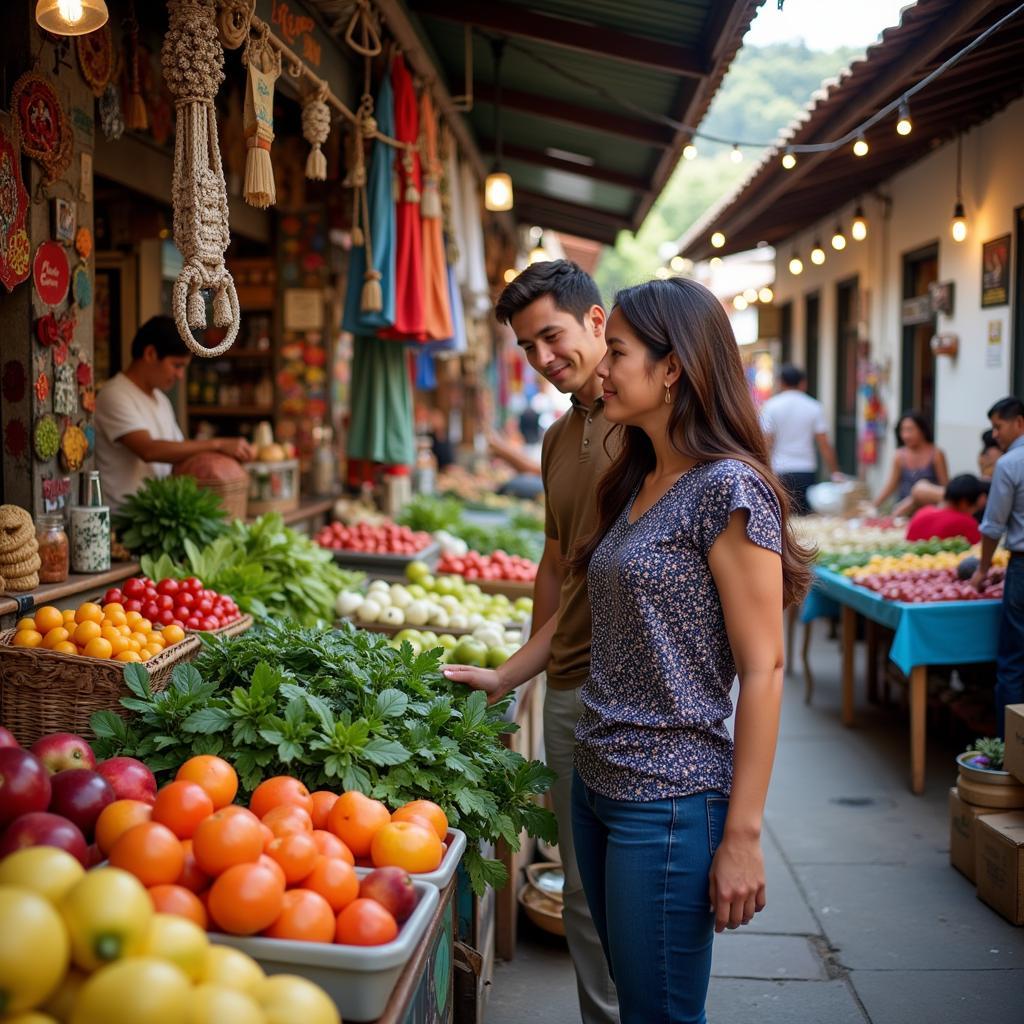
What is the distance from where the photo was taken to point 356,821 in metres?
2.13

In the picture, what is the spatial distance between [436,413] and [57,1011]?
12178mm

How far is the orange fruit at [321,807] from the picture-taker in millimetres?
2221

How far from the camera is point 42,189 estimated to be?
12.9 feet

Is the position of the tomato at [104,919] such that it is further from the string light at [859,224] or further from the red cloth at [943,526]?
the string light at [859,224]

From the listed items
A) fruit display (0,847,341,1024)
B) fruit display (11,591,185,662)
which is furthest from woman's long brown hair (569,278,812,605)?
fruit display (11,591,185,662)

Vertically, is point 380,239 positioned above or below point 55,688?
above

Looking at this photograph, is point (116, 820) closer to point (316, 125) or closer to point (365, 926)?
point (365, 926)

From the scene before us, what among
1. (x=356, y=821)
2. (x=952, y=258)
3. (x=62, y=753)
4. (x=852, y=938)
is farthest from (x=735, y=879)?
(x=952, y=258)

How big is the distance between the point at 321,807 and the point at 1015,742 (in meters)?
3.31

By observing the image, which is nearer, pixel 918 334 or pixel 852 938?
pixel 852 938

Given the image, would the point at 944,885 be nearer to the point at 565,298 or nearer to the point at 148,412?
the point at 565,298

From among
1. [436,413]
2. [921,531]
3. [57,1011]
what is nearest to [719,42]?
[921,531]

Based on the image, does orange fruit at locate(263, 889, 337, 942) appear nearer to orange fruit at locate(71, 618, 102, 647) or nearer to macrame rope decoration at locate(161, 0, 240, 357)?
orange fruit at locate(71, 618, 102, 647)

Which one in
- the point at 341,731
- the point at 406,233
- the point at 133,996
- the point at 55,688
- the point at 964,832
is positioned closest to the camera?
the point at 133,996
